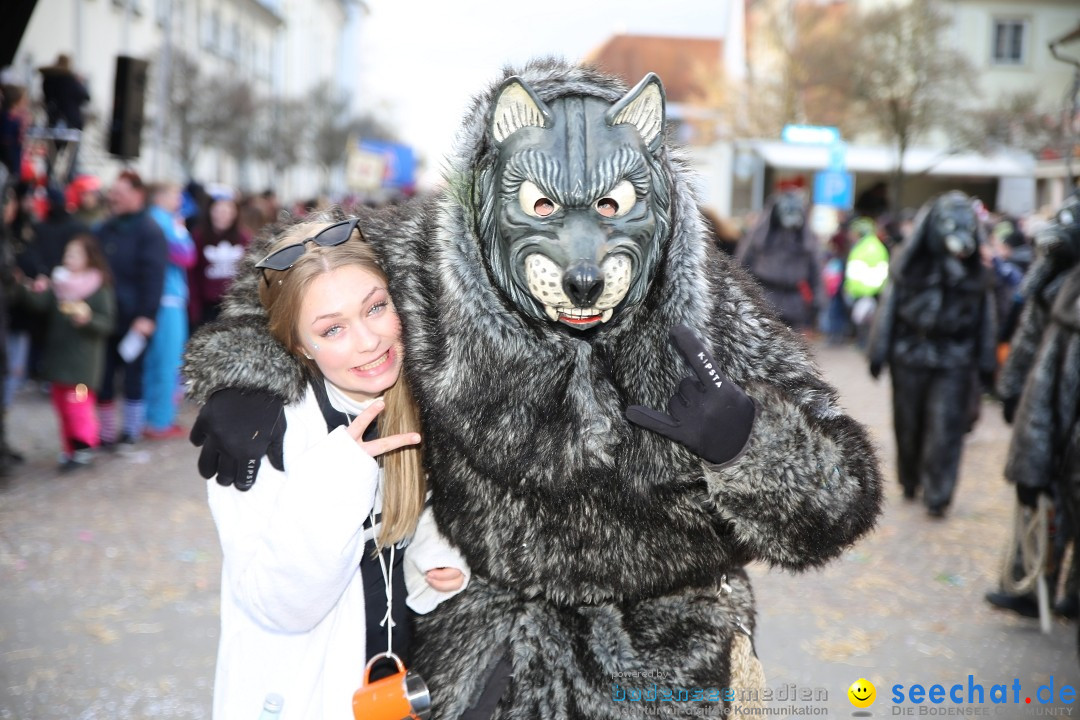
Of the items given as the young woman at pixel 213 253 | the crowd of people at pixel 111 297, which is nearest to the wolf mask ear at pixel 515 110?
the crowd of people at pixel 111 297

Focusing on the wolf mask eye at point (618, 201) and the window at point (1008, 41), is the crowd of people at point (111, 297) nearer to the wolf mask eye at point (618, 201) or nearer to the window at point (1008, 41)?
the wolf mask eye at point (618, 201)

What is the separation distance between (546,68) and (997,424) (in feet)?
31.6

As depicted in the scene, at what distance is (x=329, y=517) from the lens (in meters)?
1.79

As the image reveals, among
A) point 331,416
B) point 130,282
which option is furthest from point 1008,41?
point 331,416

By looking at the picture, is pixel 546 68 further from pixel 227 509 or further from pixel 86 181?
pixel 86 181

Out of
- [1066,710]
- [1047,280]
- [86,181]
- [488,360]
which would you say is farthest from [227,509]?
[86,181]

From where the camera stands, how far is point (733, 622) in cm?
204

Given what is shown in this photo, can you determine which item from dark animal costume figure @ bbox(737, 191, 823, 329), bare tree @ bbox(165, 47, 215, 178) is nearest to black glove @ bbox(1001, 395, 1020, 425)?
dark animal costume figure @ bbox(737, 191, 823, 329)

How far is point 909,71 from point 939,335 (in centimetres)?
1749

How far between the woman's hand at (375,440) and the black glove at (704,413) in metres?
0.45

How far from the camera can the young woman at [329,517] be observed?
1809 millimetres

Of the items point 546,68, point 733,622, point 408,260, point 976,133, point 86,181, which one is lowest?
point 733,622

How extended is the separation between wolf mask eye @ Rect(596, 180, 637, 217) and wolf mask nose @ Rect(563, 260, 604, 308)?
0.14m

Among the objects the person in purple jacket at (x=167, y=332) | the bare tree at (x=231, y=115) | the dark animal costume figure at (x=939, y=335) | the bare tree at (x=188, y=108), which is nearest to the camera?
the dark animal costume figure at (x=939, y=335)
